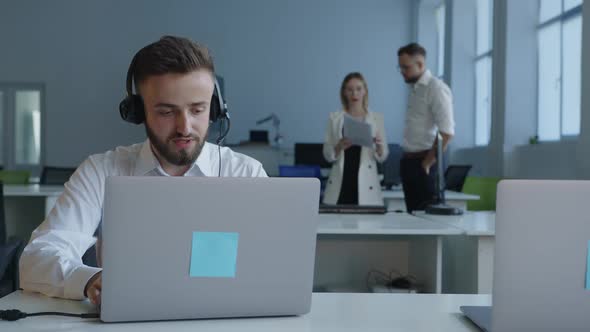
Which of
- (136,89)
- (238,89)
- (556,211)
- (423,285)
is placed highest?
(238,89)

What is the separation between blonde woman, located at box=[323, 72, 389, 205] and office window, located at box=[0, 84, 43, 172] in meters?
6.08

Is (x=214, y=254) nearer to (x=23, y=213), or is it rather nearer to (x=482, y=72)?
(x=23, y=213)

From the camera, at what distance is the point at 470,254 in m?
2.35

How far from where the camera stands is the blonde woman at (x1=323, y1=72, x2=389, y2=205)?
4.11 m

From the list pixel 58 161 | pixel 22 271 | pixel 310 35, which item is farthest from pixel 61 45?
pixel 22 271

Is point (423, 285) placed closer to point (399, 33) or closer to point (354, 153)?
point (354, 153)

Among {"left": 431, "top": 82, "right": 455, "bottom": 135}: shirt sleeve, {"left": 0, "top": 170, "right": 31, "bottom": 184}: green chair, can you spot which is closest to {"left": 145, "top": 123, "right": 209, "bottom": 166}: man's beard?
{"left": 431, "top": 82, "right": 455, "bottom": 135}: shirt sleeve

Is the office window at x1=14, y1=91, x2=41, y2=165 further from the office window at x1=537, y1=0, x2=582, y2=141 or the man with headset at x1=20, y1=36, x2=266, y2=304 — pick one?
the man with headset at x1=20, y1=36, x2=266, y2=304

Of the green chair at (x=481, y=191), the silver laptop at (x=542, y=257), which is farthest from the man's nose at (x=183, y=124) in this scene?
the green chair at (x=481, y=191)

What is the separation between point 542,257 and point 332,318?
378 millimetres

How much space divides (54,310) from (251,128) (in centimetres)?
766

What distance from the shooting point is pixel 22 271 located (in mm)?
1374

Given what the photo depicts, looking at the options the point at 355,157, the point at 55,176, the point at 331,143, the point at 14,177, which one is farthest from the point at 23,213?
the point at 355,157

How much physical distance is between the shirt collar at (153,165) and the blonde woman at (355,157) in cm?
247
